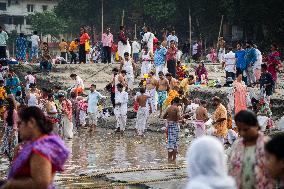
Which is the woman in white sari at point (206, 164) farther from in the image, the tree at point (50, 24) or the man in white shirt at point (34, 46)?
the tree at point (50, 24)

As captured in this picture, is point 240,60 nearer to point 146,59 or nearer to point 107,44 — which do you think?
point 146,59

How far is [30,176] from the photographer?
478 centimetres

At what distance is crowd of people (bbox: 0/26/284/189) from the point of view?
4750mm

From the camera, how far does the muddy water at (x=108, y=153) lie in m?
13.1

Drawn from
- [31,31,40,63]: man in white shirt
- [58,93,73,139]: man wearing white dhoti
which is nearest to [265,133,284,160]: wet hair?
[58,93,73,139]: man wearing white dhoti

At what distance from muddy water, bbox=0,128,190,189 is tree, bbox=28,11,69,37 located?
176 feet

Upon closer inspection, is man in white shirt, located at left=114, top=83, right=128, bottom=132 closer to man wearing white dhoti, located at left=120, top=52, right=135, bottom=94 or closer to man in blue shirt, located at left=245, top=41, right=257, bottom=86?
man wearing white dhoti, located at left=120, top=52, right=135, bottom=94

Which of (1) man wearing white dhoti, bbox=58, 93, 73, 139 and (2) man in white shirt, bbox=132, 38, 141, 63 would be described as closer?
(1) man wearing white dhoti, bbox=58, 93, 73, 139

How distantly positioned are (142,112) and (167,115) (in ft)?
18.4

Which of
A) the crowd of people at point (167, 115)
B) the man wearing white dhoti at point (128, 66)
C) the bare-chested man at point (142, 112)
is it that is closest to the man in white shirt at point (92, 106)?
the crowd of people at point (167, 115)

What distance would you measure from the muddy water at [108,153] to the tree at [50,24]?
176 feet

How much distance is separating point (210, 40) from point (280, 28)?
861cm

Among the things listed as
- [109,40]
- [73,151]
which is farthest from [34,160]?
[109,40]

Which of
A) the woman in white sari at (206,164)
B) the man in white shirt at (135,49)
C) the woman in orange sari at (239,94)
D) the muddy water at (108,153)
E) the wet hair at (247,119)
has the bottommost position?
the muddy water at (108,153)
